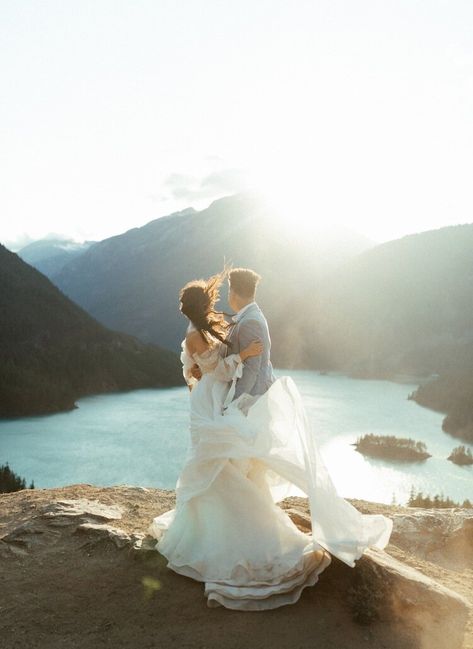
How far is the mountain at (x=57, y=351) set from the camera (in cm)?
10356

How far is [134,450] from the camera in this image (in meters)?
61.0

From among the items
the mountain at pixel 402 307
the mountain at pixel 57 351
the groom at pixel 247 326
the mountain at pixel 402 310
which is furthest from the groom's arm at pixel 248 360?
the mountain at pixel 402 307

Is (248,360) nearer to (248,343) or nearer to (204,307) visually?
(248,343)

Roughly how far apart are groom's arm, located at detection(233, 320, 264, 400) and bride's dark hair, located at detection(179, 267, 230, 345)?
0.18m

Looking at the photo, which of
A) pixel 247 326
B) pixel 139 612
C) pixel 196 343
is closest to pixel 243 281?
pixel 247 326

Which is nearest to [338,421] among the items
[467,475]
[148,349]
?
[467,475]

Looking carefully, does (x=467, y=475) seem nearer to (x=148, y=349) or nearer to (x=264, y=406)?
(x=264, y=406)

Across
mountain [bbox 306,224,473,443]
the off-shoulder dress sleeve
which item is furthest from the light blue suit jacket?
mountain [bbox 306,224,473,443]

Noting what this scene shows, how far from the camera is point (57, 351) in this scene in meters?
119

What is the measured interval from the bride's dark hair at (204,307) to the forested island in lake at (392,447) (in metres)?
58.5

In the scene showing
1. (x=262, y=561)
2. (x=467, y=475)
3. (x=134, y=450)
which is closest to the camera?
(x=262, y=561)

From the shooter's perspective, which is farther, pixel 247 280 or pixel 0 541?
pixel 0 541

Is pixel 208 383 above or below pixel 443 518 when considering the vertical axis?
above

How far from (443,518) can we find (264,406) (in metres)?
4.73
